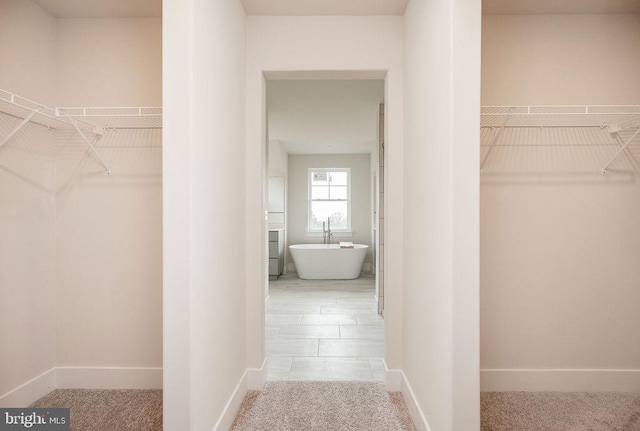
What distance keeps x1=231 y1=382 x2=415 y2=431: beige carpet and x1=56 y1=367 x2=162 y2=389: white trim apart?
65 centimetres

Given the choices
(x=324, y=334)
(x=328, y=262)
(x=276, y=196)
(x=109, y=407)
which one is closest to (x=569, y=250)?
(x=324, y=334)

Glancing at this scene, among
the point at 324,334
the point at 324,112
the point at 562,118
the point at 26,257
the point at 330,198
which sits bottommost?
the point at 324,334

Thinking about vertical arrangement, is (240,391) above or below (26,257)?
below

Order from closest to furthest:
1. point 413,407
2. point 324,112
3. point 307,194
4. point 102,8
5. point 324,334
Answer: point 413,407 < point 102,8 < point 324,334 < point 324,112 < point 307,194

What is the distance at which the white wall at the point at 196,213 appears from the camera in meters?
1.57

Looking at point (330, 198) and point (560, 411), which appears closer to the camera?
point (560, 411)

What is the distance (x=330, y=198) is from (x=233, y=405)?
601cm

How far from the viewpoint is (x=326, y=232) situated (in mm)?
7703

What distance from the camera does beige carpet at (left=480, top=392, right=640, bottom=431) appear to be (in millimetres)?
2072

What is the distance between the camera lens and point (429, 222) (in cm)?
191

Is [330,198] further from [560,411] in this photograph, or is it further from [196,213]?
[196,213]

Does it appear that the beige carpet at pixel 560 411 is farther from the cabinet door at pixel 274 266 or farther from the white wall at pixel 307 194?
the white wall at pixel 307 194

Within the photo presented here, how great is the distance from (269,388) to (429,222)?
1.54 m

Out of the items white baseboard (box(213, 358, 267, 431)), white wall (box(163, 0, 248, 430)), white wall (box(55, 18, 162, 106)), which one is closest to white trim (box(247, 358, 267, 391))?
white baseboard (box(213, 358, 267, 431))
